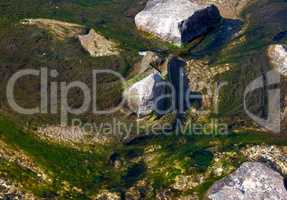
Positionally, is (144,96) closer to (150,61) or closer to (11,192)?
(150,61)

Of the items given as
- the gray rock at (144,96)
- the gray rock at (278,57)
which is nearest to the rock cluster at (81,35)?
the gray rock at (144,96)

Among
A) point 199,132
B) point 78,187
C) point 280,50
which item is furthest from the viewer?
point 280,50

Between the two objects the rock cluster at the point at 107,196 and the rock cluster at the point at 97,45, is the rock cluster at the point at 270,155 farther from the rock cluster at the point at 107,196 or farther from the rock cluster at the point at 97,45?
the rock cluster at the point at 97,45

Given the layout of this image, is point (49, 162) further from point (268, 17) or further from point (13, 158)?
point (268, 17)

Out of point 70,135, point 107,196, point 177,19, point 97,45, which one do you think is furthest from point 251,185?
point 177,19

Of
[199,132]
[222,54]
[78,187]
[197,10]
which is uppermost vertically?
[197,10]

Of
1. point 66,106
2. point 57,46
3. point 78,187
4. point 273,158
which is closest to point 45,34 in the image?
point 57,46

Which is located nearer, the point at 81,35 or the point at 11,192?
the point at 11,192
